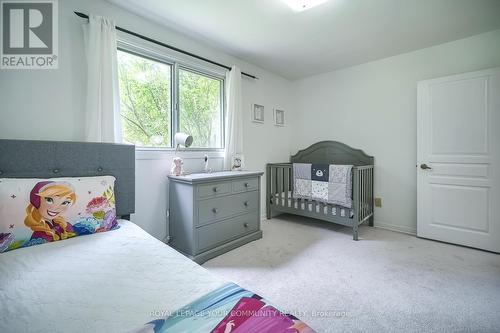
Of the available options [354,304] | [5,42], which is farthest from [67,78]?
[354,304]

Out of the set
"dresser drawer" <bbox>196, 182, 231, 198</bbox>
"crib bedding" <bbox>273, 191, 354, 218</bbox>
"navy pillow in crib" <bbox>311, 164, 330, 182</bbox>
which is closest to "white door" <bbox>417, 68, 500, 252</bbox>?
"crib bedding" <bbox>273, 191, 354, 218</bbox>

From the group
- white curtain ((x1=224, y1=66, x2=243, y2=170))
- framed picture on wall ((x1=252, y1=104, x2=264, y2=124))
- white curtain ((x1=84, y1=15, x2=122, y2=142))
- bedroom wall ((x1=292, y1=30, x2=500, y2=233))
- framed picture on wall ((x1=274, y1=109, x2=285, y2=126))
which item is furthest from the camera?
framed picture on wall ((x1=274, y1=109, x2=285, y2=126))

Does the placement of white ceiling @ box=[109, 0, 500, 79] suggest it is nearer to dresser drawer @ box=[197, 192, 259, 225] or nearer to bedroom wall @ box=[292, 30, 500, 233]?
bedroom wall @ box=[292, 30, 500, 233]

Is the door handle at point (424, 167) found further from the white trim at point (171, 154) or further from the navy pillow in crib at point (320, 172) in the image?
the white trim at point (171, 154)

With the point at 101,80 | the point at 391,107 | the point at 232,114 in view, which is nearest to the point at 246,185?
the point at 232,114

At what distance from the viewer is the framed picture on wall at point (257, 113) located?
3.48 meters

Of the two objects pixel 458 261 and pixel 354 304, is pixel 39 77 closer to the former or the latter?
pixel 354 304

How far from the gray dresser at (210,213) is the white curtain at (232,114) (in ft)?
1.71

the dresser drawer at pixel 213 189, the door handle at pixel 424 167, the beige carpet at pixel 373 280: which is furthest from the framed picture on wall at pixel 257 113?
the door handle at pixel 424 167

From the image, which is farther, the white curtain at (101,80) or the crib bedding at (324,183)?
the crib bedding at (324,183)

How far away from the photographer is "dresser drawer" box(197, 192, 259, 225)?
2180 mm

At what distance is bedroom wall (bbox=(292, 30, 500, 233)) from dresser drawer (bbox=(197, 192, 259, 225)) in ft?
6.14

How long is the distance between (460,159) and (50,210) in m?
3.71

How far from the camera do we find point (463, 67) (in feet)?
8.70
